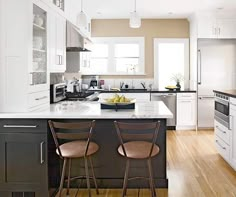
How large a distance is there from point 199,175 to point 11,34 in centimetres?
282

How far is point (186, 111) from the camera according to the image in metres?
7.27

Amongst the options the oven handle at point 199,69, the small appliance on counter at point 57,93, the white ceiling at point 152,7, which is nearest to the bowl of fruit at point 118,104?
the small appliance on counter at point 57,93

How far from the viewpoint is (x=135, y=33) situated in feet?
25.6

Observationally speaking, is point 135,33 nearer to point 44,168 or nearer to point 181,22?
point 181,22

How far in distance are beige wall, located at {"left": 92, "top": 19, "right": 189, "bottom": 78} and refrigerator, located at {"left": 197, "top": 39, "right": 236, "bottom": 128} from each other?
2.74 ft

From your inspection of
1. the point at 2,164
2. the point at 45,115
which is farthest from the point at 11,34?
the point at 2,164

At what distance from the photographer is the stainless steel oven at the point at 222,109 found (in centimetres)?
448

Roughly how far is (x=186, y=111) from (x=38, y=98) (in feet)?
14.6

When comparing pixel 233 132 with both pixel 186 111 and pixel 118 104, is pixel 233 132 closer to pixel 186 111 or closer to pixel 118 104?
pixel 118 104

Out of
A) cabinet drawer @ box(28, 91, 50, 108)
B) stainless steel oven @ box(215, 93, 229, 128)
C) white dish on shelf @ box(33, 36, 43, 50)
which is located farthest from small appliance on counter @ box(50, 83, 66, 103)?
stainless steel oven @ box(215, 93, 229, 128)

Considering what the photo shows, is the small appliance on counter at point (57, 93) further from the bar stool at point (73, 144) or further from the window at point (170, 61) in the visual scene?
the window at point (170, 61)

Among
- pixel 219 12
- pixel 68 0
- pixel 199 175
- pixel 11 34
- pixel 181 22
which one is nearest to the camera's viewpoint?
pixel 11 34

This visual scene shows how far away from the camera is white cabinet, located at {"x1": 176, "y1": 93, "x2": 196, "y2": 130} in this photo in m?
7.23

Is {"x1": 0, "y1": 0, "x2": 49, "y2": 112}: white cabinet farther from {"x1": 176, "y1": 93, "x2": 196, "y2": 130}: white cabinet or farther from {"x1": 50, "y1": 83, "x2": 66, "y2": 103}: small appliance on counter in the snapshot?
{"x1": 176, "y1": 93, "x2": 196, "y2": 130}: white cabinet
